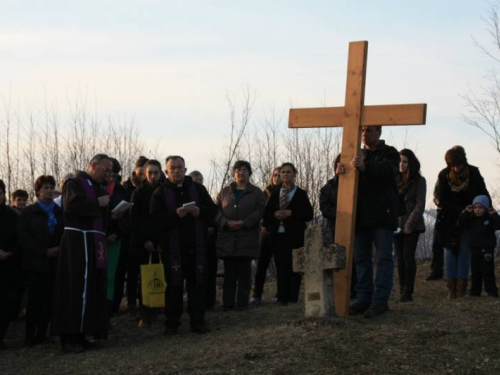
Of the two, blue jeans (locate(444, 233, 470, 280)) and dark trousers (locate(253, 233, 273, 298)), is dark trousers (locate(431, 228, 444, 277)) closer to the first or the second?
blue jeans (locate(444, 233, 470, 280))

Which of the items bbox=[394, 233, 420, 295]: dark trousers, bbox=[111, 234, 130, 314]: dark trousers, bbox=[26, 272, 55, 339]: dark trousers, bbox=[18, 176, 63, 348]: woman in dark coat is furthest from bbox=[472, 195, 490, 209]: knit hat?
bbox=[26, 272, 55, 339]: dark trousers

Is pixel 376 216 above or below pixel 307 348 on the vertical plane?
above

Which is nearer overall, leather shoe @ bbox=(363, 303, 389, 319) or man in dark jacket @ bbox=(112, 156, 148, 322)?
leather shoe @ bbox=(363, 303, 389, 319)

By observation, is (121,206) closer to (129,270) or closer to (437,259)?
(129,270)

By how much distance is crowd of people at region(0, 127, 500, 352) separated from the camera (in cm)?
966

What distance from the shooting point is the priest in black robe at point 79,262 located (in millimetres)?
9586

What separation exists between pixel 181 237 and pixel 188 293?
2.12ft

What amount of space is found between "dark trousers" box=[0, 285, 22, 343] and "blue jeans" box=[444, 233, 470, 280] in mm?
5536

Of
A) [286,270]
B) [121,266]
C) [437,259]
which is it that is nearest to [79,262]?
[121,266]

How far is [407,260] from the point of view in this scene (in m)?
11.6

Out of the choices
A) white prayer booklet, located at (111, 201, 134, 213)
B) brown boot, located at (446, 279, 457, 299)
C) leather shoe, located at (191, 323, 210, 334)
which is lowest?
leather shoe, located at (191, 323, 210, 334)

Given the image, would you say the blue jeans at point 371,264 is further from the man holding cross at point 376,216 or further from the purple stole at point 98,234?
the purple stole at point 98,234

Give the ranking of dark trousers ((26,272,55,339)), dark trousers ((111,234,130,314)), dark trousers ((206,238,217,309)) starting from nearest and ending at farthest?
dark trousers ((26,272,55,339)), dark trousers ((111,234,130,314)), dark trousers ((206,238,217,309))

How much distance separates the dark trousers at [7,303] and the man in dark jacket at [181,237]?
1813 millimetres
